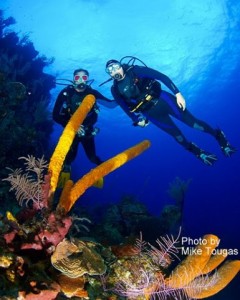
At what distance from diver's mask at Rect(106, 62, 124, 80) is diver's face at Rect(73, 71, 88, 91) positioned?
2.87 feet

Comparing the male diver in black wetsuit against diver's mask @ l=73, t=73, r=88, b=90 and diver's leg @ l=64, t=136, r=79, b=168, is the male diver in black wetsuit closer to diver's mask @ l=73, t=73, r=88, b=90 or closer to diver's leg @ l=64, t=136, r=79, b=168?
diver's mask @ l=73, t=73, r=88, b=90

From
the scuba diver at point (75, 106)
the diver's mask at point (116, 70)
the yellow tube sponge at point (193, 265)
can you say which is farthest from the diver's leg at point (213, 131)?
the yellow tube sponge at point (193, 265)

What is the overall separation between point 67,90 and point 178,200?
5.40 m

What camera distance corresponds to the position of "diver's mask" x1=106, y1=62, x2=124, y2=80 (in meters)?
7.90

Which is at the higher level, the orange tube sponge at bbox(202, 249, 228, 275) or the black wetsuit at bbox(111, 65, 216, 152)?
the black wetsuit at bbox(111, 65, 216, 152)

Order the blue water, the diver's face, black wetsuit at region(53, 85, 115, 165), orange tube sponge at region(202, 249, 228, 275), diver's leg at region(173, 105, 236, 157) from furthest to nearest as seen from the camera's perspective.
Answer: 1. the blue water
2. diver's leg at region(173, 105, 236, 157)
3. black wetsuit at region(53, 85, 115, 165)
4. the diver's face
5. orange tube sponge at region(202, 249, 228, 275)

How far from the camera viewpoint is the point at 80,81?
289 inches

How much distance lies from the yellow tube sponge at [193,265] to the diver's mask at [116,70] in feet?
17.2

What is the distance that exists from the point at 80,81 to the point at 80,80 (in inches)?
1.0

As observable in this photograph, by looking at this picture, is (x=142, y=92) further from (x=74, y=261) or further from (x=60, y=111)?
(x=74, y=261)

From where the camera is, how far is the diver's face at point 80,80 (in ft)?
24.0

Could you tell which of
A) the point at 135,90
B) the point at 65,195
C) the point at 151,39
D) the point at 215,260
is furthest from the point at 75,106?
the point at 151,39

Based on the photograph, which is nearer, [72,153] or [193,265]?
[193,265]

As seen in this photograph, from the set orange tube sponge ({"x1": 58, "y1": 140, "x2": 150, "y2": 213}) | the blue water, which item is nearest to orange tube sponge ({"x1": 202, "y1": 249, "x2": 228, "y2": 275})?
orange tube sponge ({"x1": 58, "y1": 140, "x2": 150, "y2": 213})
